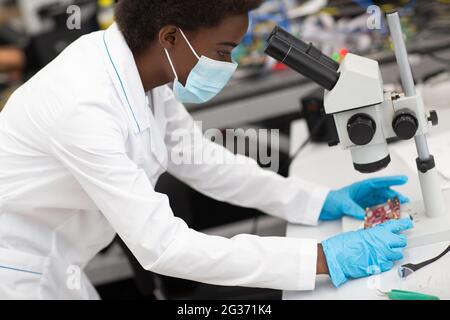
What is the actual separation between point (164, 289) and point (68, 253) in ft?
1.40

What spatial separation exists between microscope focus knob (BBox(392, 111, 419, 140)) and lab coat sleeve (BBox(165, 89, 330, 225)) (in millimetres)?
382

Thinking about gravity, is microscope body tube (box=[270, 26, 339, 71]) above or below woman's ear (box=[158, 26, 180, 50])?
below

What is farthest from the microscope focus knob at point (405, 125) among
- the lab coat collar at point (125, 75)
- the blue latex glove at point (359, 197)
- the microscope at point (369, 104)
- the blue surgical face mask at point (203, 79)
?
the lab coat collar at point (125, 75)

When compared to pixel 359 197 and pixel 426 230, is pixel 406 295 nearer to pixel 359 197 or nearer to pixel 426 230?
pixel 426 230

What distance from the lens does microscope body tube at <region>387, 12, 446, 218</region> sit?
38.3 inches

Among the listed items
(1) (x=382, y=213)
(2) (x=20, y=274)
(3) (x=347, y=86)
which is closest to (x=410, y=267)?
(1) (x=382, y=213)

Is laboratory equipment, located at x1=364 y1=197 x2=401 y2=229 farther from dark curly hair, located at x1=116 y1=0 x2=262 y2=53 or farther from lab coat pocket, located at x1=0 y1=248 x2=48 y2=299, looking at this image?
lab coat pocket, located at x1=0 y1=248 x2=48 y2=299

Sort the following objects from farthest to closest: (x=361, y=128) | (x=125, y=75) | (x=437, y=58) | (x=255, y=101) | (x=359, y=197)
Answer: (x=255, y=101)
(x=437, y=58)
(x=359, y=197)
(x=125, y=75)
(x=361, y=128)

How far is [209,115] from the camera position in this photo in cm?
210

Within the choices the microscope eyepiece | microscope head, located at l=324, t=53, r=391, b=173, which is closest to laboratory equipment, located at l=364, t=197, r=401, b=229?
microscope head, located at l=324, t=53, r=391, b=173

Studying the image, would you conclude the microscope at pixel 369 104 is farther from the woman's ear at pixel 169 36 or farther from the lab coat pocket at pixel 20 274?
the lab coat pocket at pixel 20 274

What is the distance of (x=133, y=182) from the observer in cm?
100

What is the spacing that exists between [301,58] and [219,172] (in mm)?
510

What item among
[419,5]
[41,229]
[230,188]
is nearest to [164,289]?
[230,188]
